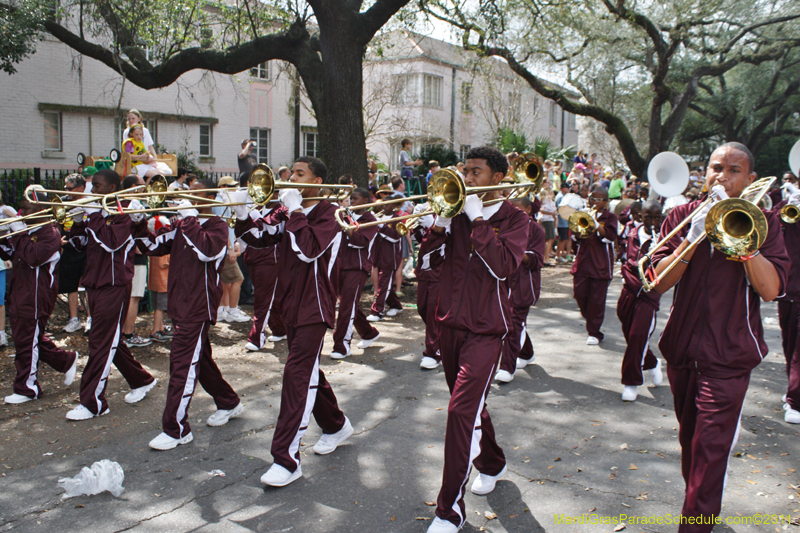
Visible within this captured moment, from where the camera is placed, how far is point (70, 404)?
19.0 ft

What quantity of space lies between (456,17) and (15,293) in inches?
435

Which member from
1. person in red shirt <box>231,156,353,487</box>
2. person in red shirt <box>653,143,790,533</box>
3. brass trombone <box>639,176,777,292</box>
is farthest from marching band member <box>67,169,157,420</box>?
brass trombone <box>639,176,777,292</box>

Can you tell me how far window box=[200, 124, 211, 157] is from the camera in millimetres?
22609

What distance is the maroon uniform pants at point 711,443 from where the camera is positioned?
3.20m

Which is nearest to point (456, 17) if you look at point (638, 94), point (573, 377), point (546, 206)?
point (546, 206)

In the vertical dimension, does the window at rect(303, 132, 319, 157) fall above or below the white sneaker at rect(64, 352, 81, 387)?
above

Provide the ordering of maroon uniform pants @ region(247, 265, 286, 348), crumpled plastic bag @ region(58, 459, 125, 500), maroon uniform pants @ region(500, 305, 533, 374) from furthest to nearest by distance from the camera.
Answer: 1. maroon uniform pants @ region(247, 265, 286, 348)
2. maroon uniform pants @ region(500, 305, 533, 374)
3. crumpled plastic bag @ region(58, 459, 125, 500)

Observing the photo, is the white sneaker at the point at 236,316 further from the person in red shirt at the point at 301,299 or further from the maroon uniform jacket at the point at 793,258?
the maroon uniform jacket at the point at 793,258

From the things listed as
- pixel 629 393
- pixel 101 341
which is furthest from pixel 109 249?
pixel 629 393

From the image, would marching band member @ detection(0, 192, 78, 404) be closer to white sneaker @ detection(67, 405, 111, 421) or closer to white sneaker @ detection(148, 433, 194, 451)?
white sneaker @ detection(67, 405, 111, 421)

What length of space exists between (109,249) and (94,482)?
2.07 metres

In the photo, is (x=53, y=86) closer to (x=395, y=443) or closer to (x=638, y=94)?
(x=395, y=443)

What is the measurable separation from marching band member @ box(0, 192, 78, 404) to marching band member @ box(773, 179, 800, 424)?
6.29 m

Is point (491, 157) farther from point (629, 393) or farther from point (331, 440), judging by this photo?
point (629, 393)
